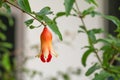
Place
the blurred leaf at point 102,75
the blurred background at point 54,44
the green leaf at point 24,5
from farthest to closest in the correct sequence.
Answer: the blurred background at point 54,44, the blurred leaf at point 102,75, the green leaf at point 24,5

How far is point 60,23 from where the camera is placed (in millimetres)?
2998

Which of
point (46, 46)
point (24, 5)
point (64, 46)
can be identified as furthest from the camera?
point (64, 46)

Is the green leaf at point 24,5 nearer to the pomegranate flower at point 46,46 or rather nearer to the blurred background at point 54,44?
the pomegranate flower at point 46,46

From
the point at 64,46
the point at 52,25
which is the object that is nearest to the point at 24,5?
the point at 52,25

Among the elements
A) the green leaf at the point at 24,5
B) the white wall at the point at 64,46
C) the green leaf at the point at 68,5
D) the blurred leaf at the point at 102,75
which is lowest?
the blurred leaf at the point at 102,75

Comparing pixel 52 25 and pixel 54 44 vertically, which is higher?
pixel 54 44

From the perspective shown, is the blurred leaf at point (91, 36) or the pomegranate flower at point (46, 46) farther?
the blurred leaf at point (91, 36)

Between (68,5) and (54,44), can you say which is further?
(54,44)

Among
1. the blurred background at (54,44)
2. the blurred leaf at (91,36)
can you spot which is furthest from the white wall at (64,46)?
the blurred leaf at (91,36)

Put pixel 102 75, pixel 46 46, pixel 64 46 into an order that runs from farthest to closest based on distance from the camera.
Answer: pixel 64 46
pixel 102 75
pixel 46 46

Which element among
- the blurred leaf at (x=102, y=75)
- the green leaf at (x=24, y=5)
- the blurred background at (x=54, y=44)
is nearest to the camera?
the green leaf at (x=24, y=5)

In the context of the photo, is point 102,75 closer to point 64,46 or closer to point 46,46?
point 46,46

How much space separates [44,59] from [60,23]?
6.90ft

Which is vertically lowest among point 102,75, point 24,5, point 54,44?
point 102,75
